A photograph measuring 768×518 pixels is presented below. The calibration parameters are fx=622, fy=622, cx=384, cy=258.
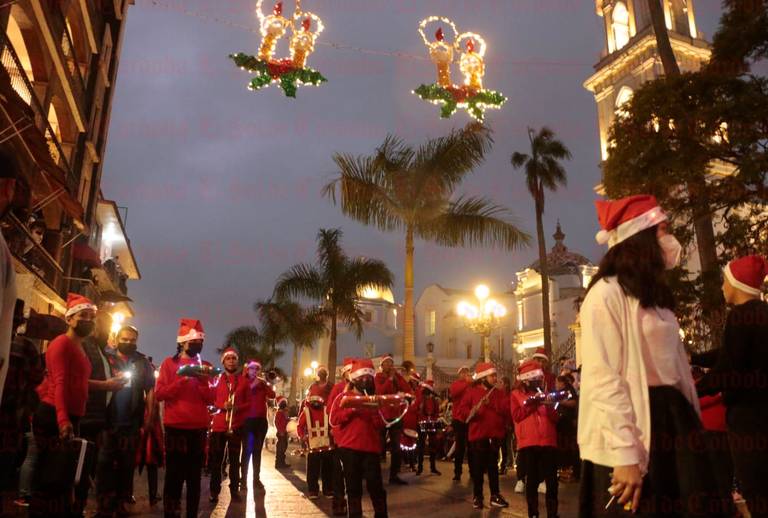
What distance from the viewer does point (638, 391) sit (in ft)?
8.21

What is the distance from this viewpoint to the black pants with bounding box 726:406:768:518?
3.53 metres

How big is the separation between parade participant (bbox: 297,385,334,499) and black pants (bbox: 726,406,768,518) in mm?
6605

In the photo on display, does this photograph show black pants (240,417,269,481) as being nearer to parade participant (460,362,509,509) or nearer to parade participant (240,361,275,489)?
parade participant (240,361,275,489)

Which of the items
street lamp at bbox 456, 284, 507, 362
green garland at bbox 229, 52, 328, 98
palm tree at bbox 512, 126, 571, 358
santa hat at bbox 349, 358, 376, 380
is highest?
palm tree at bbox 512, 126, 571, 358

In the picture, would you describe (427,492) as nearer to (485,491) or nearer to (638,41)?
(485,491)

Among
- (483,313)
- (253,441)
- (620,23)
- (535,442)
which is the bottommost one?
(253,441)

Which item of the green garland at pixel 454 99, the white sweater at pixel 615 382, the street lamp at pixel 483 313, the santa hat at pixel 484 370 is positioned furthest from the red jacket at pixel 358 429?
the street lamp at pixel 483 313

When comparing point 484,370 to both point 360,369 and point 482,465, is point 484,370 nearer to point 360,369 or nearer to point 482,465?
point 482,465

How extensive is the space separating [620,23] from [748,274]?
44901 mm

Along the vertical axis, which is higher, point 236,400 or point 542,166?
point 542,166

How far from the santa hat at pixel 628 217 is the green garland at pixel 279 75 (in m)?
8.17

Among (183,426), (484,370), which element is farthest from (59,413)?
(484,370)

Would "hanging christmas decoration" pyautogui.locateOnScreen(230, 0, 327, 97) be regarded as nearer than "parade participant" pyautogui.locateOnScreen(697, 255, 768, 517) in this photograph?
No

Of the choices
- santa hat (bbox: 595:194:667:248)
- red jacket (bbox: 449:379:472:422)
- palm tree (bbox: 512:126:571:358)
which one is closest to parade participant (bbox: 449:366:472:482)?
red jacket (bbox: 449:379:472:422)
